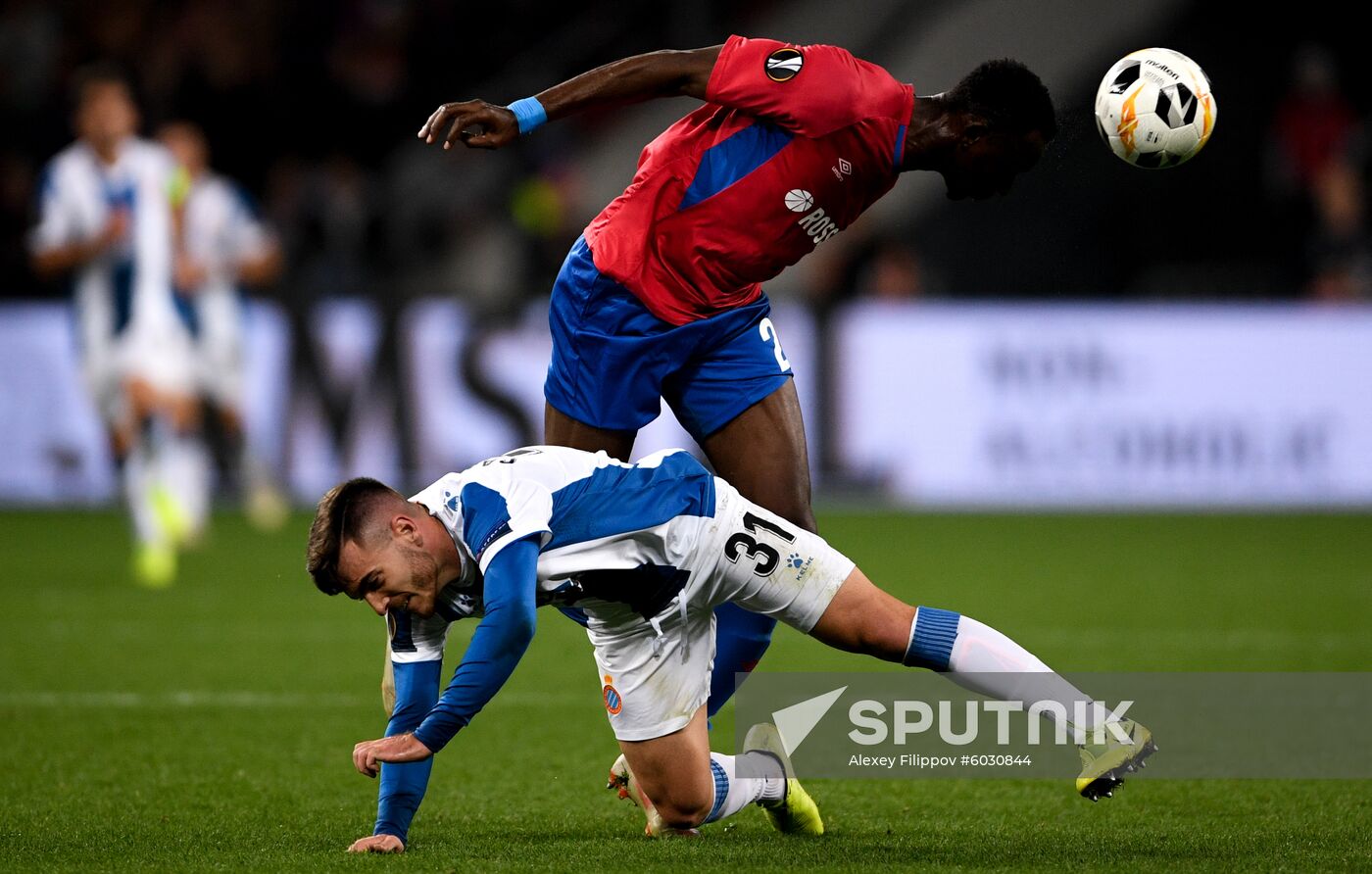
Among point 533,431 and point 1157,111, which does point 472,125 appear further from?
point 533,431

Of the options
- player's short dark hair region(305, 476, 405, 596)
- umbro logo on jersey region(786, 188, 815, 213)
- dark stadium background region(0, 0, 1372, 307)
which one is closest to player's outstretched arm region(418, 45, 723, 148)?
umbro logo on jersey region(786, 188, 815, 213)

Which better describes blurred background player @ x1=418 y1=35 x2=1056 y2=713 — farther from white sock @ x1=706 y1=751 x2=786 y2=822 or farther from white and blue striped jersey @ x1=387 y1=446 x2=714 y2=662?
white and blue striped jersey @ x1=387 y1=446 x2=714 y2=662

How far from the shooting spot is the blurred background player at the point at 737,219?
16.8 feet

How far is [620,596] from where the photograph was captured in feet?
14.6

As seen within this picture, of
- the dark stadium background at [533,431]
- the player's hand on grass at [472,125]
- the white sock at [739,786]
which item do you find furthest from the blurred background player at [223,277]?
the white sock at [739,786]

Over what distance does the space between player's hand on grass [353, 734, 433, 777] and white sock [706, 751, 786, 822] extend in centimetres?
104

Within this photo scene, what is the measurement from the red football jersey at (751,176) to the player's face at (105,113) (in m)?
5.80

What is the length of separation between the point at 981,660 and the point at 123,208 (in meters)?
7.54

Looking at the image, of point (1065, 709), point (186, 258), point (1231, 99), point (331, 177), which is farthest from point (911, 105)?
point (1231, 99)

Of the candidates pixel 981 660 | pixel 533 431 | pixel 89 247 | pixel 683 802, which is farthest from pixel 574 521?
pixel 533 431

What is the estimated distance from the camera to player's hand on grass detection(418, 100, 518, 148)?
15.7 ft

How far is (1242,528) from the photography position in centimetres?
1340

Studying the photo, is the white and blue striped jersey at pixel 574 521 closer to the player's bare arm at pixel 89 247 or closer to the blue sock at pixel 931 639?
the blue sock at pixel 931 639

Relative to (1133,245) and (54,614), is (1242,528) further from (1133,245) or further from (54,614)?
(54,614)
